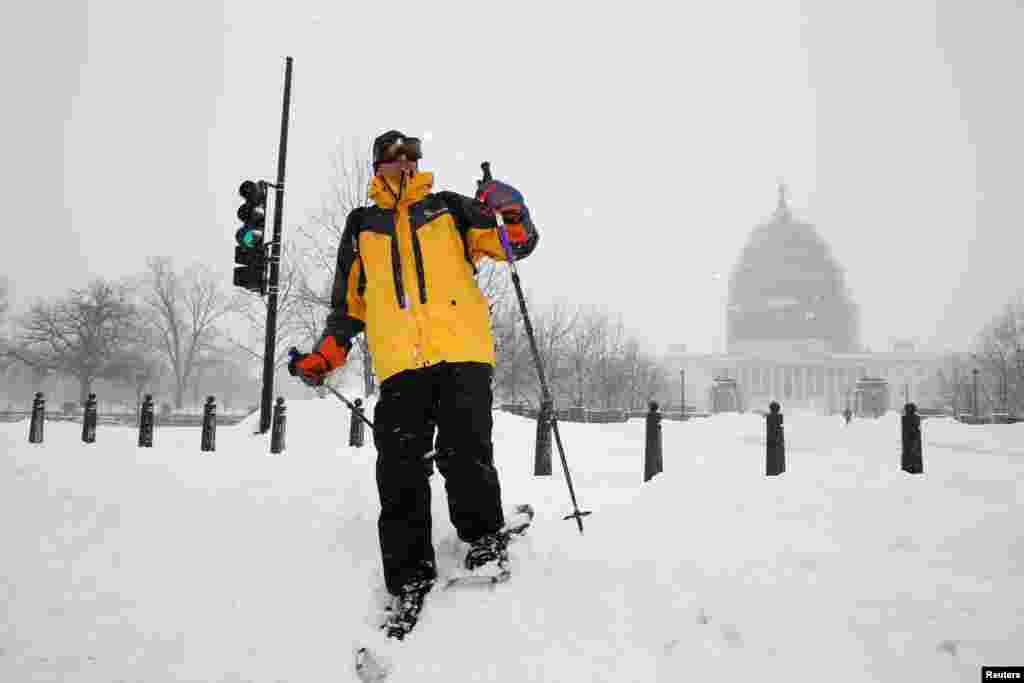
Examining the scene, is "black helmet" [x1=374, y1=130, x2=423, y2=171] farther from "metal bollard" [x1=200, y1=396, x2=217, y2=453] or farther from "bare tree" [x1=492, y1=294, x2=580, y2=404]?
"bare tree" [x1=492, y1=294, x2=580, y2=404]

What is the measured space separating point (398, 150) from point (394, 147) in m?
0.03

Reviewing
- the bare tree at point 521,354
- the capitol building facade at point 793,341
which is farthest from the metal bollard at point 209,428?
the capitol building facade at point 793,341

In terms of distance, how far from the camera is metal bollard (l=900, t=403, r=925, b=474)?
6859 millimetres

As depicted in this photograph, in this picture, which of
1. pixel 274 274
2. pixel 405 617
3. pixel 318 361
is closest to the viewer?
pixel 405 617

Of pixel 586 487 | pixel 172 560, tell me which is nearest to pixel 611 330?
pixel 586 487

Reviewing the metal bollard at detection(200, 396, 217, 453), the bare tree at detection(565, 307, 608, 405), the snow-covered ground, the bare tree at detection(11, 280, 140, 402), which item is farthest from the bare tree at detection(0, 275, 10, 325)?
the snow-covered ground

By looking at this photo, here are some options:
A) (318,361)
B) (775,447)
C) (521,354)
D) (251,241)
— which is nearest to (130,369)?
(521,354)

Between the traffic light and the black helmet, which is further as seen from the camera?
the traffic light

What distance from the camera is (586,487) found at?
6.23 meters

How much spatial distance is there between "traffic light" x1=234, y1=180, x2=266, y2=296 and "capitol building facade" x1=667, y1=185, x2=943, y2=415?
8477 cm

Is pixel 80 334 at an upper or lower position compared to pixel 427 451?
upper

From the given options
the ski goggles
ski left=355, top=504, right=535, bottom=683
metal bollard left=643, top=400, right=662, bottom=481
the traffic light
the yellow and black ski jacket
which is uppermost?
the traffic light

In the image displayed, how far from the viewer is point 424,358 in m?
3.11

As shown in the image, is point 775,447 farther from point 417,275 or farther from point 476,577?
point 417,275
